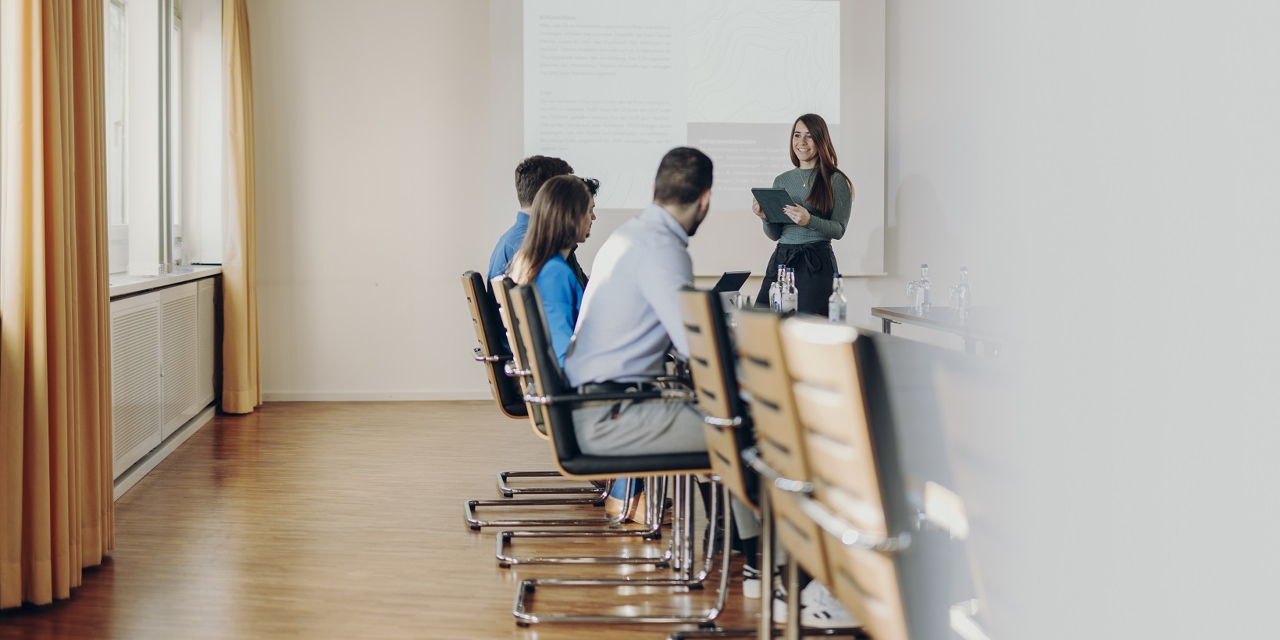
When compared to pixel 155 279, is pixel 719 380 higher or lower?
lower

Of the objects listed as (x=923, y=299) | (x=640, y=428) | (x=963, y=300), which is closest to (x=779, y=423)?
(x=640, y=428)

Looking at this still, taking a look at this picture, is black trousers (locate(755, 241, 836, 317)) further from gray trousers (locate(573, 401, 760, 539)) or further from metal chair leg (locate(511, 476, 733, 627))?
gray trousers (locate(573, 401, 760, 539))

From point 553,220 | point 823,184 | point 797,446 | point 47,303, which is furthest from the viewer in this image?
point 823,184

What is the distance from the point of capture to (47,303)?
9.90ft

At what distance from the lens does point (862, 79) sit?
6.83m

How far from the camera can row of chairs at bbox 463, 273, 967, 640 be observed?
4.67 feet

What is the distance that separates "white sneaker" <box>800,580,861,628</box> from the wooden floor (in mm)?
188

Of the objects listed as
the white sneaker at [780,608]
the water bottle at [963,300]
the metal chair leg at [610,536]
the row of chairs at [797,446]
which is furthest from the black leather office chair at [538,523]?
the water bottle at [963,300]

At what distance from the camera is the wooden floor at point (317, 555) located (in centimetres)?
285

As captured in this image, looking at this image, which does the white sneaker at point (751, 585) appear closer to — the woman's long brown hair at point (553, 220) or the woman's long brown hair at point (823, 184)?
the woman's long brown hair at point (553, 220)

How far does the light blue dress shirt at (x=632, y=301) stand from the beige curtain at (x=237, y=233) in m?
3.98

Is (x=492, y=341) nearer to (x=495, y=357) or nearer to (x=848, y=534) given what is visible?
(x=495, y=357)

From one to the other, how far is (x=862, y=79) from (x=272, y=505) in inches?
178

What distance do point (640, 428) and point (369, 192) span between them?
4663 mm
